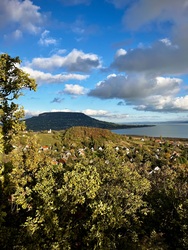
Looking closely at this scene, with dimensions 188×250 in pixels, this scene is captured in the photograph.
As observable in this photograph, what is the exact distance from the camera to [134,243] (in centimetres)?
1636

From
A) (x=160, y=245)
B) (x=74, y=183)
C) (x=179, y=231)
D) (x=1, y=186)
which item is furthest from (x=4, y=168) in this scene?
(x=179, y=231)

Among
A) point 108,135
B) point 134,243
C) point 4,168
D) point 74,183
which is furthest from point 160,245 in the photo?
point 108,135

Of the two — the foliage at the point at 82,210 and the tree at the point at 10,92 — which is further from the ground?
the tree at the point at 10,92

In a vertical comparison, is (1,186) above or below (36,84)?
below

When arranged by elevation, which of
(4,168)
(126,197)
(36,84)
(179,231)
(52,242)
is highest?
(36,84)

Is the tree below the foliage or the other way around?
the other way around

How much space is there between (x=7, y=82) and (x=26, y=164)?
1215cm

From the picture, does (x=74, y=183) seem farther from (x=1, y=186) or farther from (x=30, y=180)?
(x=30, y=180)

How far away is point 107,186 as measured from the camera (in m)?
19.0

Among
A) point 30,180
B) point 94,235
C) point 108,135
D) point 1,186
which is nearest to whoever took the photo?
point 94,235

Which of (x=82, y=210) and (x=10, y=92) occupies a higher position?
(x=10, y=92)

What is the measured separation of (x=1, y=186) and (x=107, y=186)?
7280 mm

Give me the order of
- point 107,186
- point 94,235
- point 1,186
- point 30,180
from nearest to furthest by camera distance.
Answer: point 94,235, point 1,186, point 107,186, point 30,180

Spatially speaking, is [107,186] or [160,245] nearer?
[160,245]
